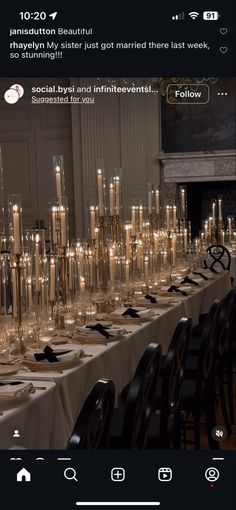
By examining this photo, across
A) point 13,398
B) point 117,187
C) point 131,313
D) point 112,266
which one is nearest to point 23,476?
point 13,398

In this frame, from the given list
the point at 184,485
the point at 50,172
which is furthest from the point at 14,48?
the point at 50,172

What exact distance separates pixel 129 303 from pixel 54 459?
3321mm

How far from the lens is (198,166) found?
12.5m

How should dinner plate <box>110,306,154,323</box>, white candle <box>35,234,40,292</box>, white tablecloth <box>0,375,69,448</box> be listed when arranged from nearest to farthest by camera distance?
white tablecloth <box>0,375,69,448</box>
white candle <box>35,234,40,292</box>
dinner plate <box>110,306,154,323</box>

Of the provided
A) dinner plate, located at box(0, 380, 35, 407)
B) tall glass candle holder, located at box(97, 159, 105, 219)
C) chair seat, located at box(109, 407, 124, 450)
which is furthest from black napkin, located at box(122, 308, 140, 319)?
dinner plate, located at box(0, 380, 35, 407)

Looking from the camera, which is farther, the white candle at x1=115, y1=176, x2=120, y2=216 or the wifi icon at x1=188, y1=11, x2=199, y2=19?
the white candle at x1=115, y1=176, x2=120, y2=216

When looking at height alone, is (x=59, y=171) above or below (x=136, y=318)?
above

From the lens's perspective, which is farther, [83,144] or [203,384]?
[83,144]

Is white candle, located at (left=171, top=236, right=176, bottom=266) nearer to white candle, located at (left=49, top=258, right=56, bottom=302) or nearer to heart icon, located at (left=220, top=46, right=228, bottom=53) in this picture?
white candle, located at (left=49, top=258, right=56, bottom=302)

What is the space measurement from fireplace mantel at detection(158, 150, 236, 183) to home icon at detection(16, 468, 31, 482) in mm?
11099

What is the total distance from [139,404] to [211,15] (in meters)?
1.44

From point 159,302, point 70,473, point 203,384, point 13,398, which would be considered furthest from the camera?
point 159,302

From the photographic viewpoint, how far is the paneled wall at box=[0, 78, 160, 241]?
12391 mm

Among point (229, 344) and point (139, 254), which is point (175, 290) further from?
point (229, 344)
